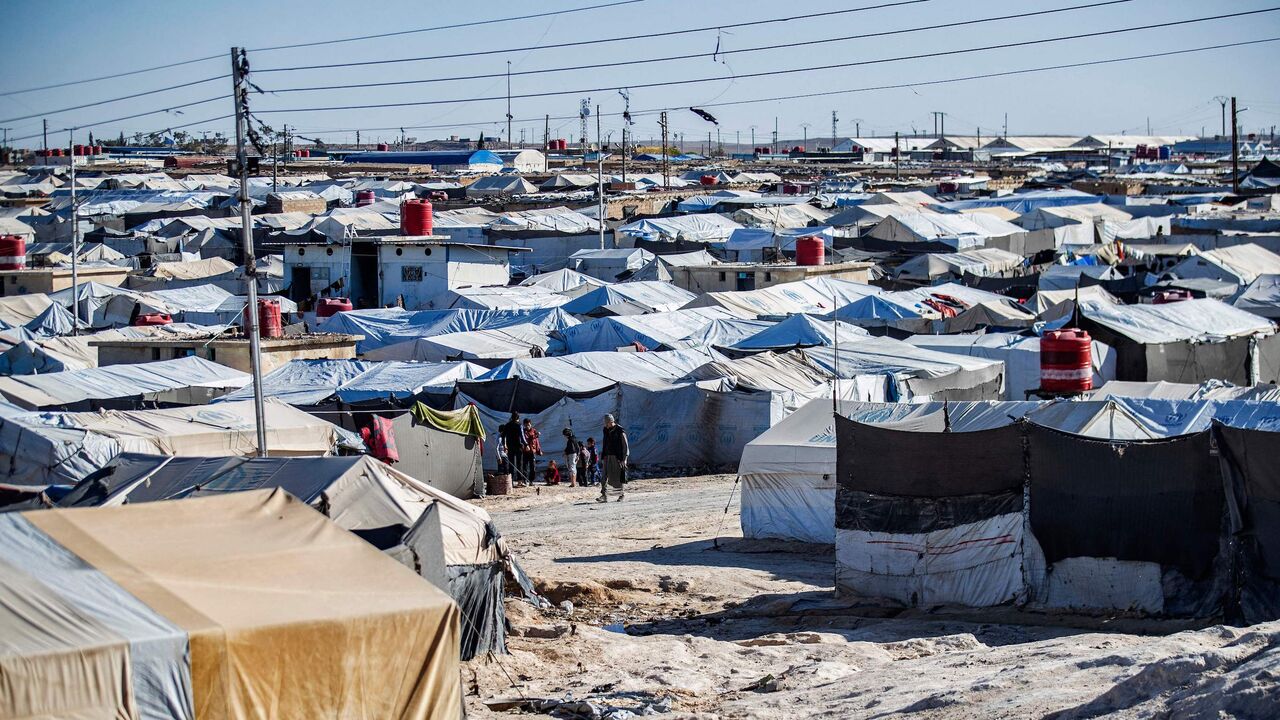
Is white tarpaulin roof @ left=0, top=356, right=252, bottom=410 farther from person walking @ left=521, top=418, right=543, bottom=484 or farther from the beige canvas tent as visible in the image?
the beige canvas tent

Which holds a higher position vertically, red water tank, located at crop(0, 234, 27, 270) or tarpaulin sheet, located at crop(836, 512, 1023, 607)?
red water tank, located at crop(0, 234, 27, 270)

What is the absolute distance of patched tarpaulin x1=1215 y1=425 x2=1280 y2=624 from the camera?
40.4ft

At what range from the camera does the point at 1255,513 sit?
12469 mm

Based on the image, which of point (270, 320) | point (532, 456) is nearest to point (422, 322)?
point (270, 320)

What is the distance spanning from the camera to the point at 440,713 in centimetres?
970

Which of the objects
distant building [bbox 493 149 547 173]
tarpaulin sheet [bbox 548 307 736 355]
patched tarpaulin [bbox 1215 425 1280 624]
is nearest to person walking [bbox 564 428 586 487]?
tarpaulin sheet [bbox 548 307 736 355]

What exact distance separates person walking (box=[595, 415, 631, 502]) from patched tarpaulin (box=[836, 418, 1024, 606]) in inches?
305

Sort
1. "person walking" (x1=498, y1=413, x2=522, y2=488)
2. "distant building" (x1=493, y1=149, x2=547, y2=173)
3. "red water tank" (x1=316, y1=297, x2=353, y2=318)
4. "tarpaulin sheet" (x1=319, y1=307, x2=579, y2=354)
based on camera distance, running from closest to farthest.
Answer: "person walking" (x1=498, y1=413, x2=522, y2=488), "tarpaulin sheet" (x1=319, y1=307, x2=579, y2=354), "red water tank" (x1=316, y1=297, x2=353, y2=318), "distant building" (x1=493, y1=149, x2=547, y2=173)

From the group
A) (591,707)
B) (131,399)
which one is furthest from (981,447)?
(131,399)

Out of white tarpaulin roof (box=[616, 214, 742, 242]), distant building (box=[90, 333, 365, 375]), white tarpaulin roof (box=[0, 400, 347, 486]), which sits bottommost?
white tarpaulin roof (box=[0, 400, 347, 486])

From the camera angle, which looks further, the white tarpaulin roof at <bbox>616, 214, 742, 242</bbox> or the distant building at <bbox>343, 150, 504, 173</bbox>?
the distant building at <bbox>343, 150, 504, 173</bbox>

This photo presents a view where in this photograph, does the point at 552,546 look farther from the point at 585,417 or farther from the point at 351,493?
the point at 585,417

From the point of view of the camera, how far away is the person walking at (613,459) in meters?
22.1

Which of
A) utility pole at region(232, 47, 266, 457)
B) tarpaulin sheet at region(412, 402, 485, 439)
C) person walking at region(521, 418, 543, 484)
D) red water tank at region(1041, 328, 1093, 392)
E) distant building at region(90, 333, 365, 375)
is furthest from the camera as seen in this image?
distant building at region(90, 333, 365, 375)
